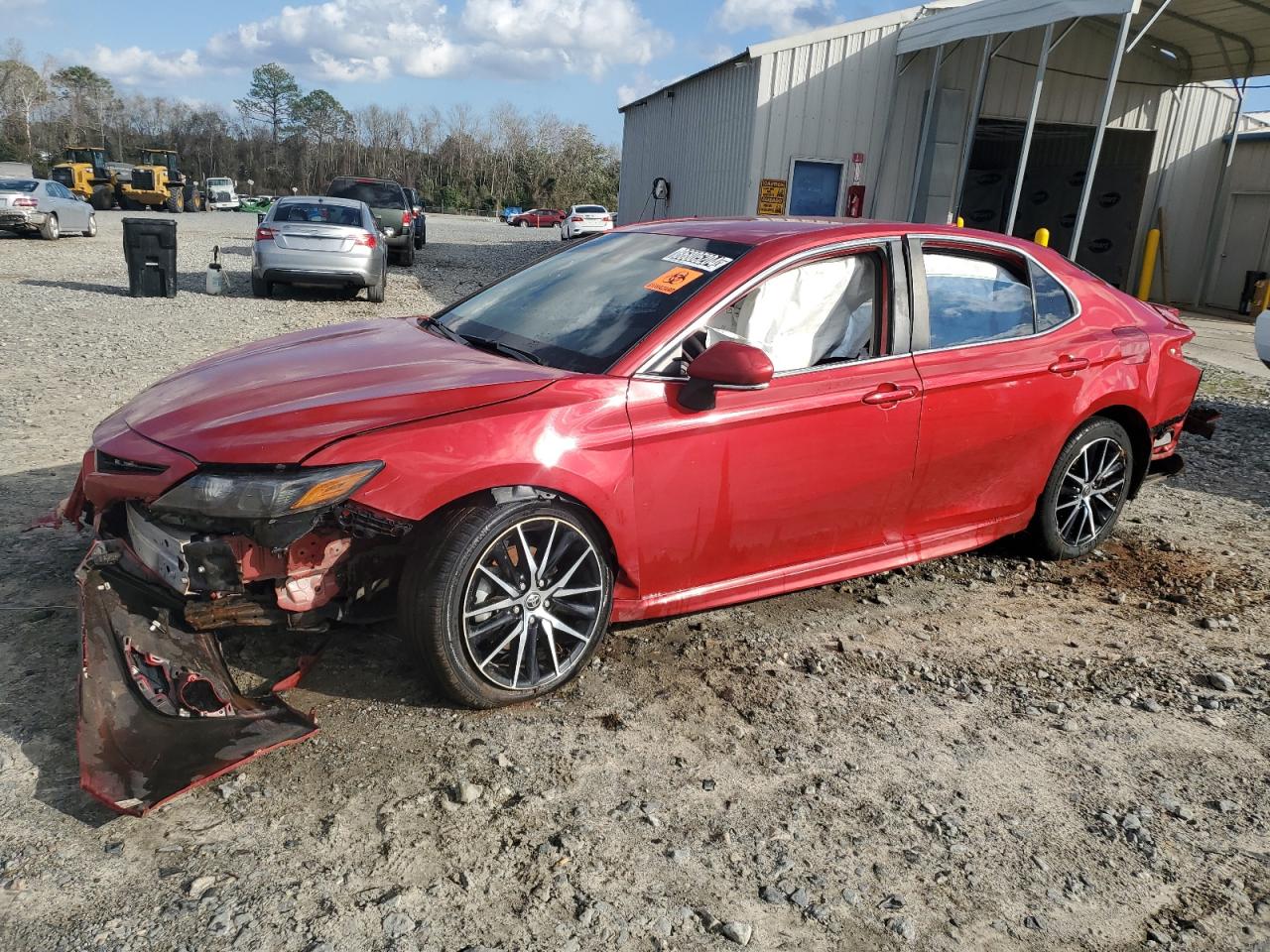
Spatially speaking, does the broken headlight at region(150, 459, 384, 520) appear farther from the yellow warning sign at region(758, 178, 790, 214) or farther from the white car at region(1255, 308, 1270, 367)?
the yellow warning sign at region(758, 178, 790, 214)

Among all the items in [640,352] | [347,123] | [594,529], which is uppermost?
[347,123]

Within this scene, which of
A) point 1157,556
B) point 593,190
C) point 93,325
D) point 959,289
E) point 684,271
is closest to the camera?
point 684,271

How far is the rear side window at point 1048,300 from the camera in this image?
446cm

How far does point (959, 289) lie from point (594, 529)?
2.04m

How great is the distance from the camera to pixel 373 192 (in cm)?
2206

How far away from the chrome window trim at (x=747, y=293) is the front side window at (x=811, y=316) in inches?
0.9

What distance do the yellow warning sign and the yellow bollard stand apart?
26.1 ft

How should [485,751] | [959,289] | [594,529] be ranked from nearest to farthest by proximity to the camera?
[485,751], [594,529], [959,289]

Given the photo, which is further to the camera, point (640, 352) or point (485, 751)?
point (640, 352)

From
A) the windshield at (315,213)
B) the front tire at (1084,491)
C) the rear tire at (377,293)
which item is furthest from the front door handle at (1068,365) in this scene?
the windshield at (315,213)

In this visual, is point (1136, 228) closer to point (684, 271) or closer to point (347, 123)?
point (684, 271)

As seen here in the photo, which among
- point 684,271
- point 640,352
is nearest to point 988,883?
point 640,352

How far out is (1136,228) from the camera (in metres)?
19.2

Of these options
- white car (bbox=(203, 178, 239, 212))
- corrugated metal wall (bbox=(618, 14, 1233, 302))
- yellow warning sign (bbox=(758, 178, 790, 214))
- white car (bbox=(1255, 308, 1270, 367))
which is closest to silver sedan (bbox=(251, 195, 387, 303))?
corrugated metal wall (bbox=(618, 14, 1233, 302))
